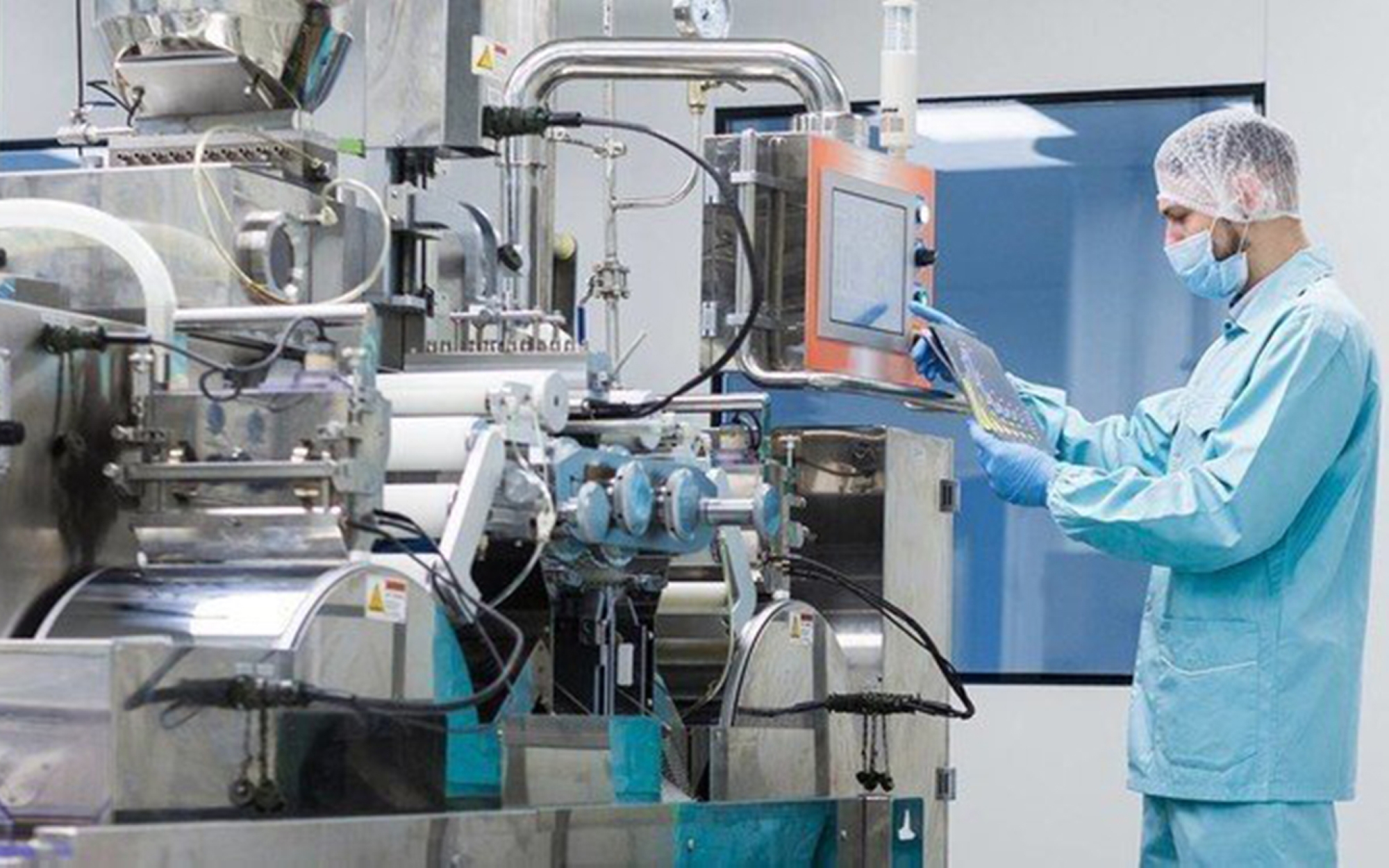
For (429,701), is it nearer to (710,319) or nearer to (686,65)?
(710,319)

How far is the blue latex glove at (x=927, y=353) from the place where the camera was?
331 cm

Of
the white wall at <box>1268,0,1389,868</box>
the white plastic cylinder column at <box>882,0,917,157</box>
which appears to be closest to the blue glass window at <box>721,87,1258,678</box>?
the white wall at <box>1268,0,1389,868</box>

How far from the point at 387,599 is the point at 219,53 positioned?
2.92 feet

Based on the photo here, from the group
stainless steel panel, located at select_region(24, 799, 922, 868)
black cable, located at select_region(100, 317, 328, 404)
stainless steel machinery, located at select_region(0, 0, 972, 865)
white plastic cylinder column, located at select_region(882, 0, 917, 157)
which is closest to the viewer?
stainless steel panel, located at select_region(24, 799, 922, 868)

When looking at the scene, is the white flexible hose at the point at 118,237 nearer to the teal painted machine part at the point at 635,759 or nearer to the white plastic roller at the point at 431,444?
the white plastic roller at the point at 431,444

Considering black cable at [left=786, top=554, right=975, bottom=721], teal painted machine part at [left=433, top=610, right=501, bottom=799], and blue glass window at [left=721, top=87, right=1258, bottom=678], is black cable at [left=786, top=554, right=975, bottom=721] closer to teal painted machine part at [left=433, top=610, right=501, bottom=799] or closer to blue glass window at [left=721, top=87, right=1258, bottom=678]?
teal painted machine part at [left=433, top=610, right=501, bottom=799]

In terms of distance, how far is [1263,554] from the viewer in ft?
9.69

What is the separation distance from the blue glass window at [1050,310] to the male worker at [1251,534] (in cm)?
281

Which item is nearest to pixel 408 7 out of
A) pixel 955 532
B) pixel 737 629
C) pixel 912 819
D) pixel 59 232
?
pixel 59 232

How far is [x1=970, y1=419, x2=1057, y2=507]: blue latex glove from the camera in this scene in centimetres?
309

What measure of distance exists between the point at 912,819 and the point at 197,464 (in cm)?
154

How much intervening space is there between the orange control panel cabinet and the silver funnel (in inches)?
27.0

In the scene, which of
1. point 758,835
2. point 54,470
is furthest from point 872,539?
point 54,470

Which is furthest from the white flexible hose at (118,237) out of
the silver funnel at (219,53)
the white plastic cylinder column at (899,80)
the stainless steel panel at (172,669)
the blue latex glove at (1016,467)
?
the white plastic cylinder column at (899,80)
